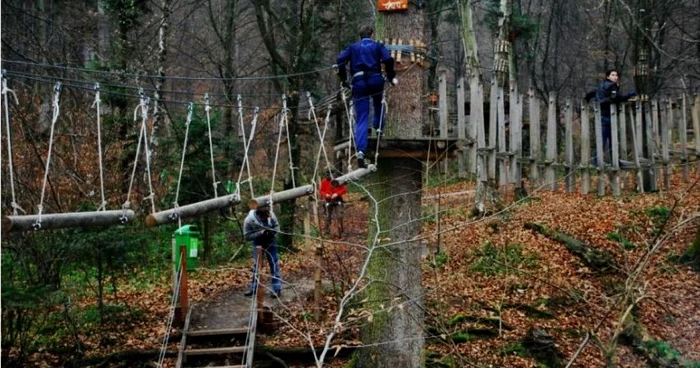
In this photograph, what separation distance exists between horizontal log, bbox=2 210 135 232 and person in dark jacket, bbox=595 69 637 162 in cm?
771

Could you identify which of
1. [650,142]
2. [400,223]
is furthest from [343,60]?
[650,142]

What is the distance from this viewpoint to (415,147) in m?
6.82

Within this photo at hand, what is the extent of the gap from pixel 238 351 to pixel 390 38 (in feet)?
13.7

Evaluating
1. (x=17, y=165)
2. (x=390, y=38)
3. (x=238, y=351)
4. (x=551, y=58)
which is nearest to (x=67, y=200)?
(x=17, y=165)

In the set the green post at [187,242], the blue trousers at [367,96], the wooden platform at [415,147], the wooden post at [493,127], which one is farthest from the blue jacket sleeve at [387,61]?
the green post at [187,242]

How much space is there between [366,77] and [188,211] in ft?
8.31

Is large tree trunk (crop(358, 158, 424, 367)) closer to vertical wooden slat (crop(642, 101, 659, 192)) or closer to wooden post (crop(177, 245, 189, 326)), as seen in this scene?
wooden post (crop(177, 245, 189, 326))

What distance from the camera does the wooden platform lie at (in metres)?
6.75

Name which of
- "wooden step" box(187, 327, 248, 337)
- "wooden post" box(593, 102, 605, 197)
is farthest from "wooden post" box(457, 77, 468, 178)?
"wooden step" box(187, 327, 248, 337)

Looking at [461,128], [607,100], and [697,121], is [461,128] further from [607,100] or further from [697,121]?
[697,121]

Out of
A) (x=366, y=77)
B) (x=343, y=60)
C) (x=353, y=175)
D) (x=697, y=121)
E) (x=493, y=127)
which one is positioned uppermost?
(x=343, y=60)

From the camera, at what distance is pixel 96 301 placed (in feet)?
31.7

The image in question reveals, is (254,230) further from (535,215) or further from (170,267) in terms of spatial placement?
(535,215)

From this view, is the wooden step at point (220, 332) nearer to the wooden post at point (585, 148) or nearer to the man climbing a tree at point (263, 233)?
the man climbing a tree at point (263, 233)
